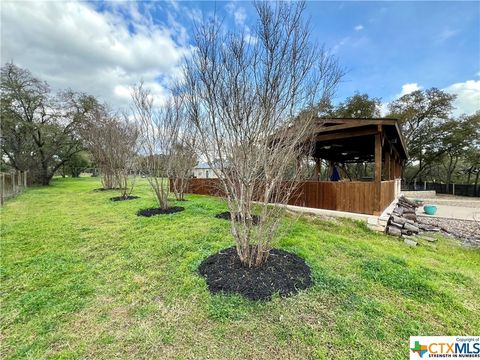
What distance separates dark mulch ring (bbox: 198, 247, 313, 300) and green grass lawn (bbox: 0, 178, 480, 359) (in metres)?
0.12

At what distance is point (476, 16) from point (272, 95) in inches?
292

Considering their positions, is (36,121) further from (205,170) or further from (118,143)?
(205,170)

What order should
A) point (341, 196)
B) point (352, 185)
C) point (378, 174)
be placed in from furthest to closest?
point (341, 196) < point (352, 185) < point (378, 174)

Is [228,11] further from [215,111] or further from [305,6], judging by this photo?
[215,111]

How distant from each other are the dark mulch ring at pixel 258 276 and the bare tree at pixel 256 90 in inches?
6.8

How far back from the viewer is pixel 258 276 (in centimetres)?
284

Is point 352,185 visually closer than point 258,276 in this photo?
No

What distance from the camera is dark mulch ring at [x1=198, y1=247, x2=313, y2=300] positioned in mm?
2611

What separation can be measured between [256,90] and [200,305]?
8.69ft

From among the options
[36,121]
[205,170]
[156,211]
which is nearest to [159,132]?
[156,211]

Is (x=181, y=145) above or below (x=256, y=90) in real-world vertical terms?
above

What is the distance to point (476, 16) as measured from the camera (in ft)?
19.3

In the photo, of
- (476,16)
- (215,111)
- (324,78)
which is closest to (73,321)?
(215,111)

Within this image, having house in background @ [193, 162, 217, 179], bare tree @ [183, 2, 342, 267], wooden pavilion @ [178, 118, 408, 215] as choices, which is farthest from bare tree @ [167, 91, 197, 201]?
bare tree @ [183, 2, 342, 267]
